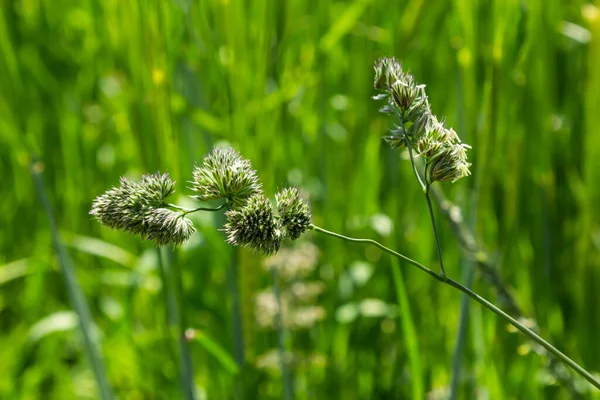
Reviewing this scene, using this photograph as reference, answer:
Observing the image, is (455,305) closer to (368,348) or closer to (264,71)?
(368,348)

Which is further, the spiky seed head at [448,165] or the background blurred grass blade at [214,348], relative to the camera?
the background blurred grass blade at [214,348]

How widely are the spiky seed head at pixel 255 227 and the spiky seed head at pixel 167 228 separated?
5 cm

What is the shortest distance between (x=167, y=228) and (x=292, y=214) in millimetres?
142

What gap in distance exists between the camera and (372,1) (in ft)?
6.39

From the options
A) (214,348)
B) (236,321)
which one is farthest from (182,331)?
(236,321)

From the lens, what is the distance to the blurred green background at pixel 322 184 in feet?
4.80

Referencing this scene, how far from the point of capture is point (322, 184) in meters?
2.02

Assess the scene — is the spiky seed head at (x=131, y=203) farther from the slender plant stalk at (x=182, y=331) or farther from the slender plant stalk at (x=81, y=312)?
the slender plant stalk at (x=81, y=312)

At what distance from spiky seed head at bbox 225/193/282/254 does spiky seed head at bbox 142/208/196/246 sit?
0.18 feet

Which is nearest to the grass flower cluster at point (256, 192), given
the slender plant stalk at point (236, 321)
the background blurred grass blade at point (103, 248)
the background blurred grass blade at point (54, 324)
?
the slender plant stalk at point (236, 321)

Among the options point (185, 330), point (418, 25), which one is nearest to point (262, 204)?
point (185, 330)

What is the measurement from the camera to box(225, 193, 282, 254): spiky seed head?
0.72 meters

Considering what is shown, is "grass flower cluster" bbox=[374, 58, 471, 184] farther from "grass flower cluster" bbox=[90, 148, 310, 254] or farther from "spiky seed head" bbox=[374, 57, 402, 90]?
"grass flower cluster" bbox=[90, 148, 310, 254]

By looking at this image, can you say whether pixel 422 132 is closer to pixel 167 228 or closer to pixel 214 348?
pixel 167 228
